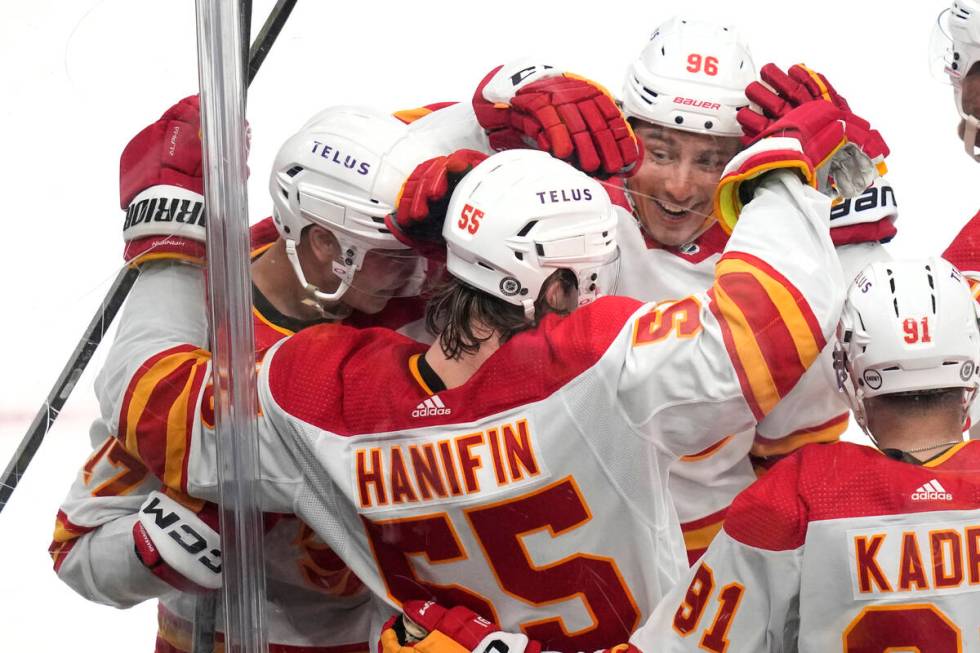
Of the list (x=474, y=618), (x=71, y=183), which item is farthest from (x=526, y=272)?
(x=71, y=183)

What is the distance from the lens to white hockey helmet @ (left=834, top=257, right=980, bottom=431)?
1.24 metres

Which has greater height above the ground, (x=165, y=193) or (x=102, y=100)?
(x=102, y=100)

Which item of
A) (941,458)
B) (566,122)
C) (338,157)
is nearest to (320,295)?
(338,157)

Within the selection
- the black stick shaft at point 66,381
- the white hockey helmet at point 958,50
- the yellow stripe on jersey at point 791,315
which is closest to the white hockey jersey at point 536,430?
the yellow stripe on jersey at point 791,315

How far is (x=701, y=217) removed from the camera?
1.36m

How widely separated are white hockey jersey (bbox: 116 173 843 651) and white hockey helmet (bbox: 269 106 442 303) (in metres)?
0.09

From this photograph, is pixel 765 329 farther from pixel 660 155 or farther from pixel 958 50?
pixel 958 50

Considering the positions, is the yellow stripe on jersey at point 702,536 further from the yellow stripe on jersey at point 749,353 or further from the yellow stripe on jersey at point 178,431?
the yellow stripe on jersey at point 178,431

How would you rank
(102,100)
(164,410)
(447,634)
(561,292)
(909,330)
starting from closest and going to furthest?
(909,330)
(561,292)
(447,634)
(164,410)
(102,100)

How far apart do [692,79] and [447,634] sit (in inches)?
27.6

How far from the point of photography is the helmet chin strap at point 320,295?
1520 millimetres

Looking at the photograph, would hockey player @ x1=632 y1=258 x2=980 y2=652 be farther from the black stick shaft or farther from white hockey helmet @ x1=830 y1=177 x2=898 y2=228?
the black stick shaft

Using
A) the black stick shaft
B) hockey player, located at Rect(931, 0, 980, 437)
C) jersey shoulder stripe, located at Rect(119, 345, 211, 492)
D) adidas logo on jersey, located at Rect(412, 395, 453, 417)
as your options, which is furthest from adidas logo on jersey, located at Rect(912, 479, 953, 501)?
the black stick shaft

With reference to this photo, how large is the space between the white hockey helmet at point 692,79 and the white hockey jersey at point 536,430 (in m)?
0.13
